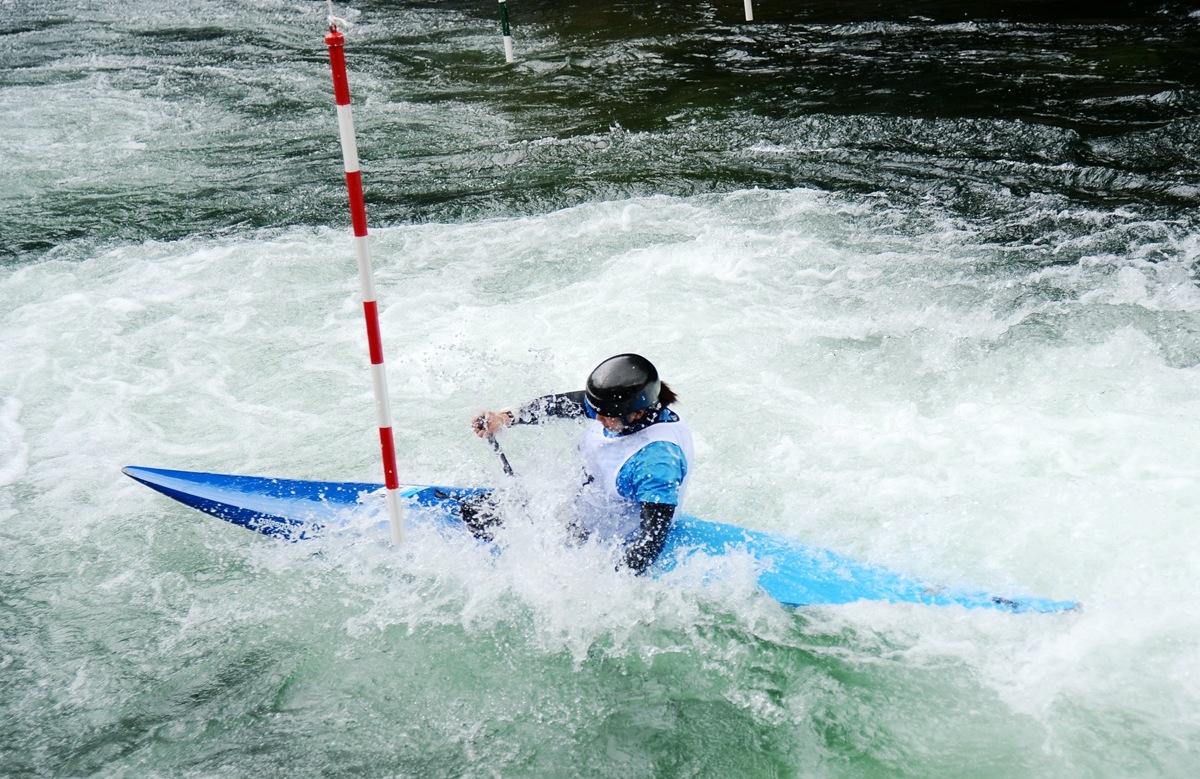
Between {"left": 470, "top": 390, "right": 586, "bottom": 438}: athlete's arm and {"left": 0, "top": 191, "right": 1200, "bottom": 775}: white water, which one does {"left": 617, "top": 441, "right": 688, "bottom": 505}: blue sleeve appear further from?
{"left": 470, "top": 390, "right": 586, "bottom": 438}: athlete's arm

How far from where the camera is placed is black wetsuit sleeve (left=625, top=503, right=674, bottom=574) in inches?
126

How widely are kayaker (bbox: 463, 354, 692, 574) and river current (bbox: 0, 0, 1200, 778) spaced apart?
17 centimetres

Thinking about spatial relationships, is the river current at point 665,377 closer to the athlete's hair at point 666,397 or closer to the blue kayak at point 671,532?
the blue kayak at point 671,532

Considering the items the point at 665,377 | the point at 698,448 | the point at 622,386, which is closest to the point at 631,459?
the point at 622,386

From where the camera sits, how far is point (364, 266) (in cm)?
329

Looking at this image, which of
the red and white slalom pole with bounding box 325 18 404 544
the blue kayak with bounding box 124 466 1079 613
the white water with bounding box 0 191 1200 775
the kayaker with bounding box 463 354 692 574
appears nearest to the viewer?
the red and white slalom pole with bounding box 325 18 404 544

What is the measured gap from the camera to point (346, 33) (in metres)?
13.7

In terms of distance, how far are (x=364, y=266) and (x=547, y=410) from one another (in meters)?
1.00

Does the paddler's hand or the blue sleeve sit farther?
the paddler's hand

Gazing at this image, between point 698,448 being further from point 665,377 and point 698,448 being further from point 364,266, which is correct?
point 364,266

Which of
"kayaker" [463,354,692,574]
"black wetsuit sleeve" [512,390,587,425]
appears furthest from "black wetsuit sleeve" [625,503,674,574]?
"black wetsuit sleeve" [512,390,587,425]

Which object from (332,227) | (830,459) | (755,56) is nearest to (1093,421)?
(830,459)

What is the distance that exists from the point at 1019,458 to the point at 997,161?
4.20m

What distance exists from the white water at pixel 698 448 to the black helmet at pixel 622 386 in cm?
65
